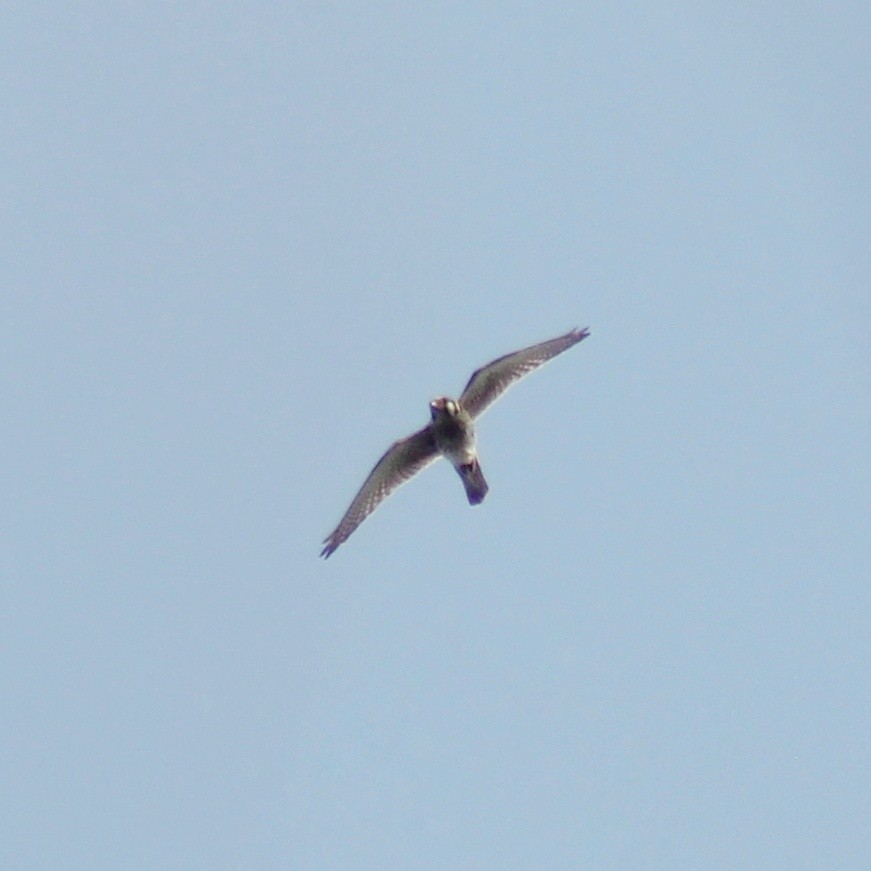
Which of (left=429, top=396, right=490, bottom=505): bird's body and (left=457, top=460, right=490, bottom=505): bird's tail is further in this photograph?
(left=457, top=460, right=490, bottom=505): bird's tail

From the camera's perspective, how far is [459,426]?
21.9 metres

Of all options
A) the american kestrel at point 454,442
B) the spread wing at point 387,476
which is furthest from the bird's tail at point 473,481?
the spread wing at point 387,476

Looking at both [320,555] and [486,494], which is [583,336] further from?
[320,555]

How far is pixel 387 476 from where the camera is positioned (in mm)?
22844

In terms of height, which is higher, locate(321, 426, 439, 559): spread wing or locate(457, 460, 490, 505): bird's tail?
locate(321, 426, 439, 559): spread wing

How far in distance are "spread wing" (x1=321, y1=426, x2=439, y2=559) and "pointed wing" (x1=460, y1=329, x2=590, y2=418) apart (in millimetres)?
696

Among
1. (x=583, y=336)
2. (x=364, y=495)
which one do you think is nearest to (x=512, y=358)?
(x=583, y=336)

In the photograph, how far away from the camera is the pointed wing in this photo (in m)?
22.3

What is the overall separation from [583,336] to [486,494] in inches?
94.6

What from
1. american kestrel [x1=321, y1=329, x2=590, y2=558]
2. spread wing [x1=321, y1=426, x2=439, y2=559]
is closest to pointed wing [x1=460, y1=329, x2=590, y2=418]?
american kestrel [x1=321, y1=329, x2=590, y2=558]

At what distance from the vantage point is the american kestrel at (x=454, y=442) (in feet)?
72.2

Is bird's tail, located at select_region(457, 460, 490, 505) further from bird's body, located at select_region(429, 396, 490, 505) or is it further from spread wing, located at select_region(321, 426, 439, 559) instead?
spread wing, located at select_region(321, 426, 439, 559)

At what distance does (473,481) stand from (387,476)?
130cm

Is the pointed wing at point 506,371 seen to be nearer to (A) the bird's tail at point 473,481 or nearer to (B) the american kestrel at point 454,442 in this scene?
(B) the american kestrel at point 454,442
